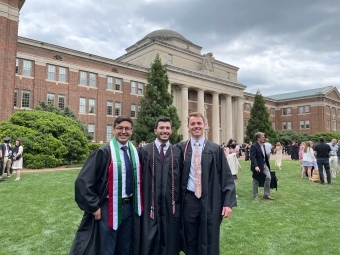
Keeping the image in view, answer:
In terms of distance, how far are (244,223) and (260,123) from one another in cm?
4473

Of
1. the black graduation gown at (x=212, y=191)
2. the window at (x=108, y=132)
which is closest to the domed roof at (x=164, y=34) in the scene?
the window at (x=108, y=132)

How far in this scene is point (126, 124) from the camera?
11.7 feet

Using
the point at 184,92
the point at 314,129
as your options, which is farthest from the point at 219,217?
the point at 314,129

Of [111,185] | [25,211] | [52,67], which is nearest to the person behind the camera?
[111,185]

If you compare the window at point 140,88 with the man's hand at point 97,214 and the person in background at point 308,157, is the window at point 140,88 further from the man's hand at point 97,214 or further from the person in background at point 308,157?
the man's hand at point 97,214

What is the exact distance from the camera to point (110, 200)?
3291 mm

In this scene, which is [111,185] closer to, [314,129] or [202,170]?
[202,170]

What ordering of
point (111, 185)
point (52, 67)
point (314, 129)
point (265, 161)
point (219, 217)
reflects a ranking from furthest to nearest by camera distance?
point (314, 129) → point (52, 67) → point (265, 161) → point (219, 217) → point (111, 185)

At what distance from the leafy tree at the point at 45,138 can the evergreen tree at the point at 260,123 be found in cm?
3372

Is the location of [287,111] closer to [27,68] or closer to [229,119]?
[229,119]

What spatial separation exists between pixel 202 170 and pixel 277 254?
2.33 meters

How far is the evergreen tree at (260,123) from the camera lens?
4828cm

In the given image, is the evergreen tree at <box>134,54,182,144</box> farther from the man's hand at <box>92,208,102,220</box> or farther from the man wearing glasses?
the man's hand at <box>92,208,102,220</box>

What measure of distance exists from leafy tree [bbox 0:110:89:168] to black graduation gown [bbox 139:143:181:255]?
18126mm
